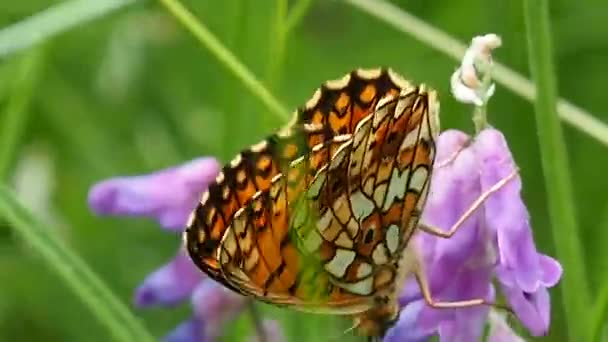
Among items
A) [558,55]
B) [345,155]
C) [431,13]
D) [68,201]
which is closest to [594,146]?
[558,55]

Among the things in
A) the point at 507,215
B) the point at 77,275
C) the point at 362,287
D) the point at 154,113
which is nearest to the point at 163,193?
the point at 77,275

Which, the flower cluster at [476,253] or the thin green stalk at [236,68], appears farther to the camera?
the thin green stalk at [236,68]

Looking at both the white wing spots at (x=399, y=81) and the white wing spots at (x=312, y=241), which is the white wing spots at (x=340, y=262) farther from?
the white wing spots at (x=399, y=81)

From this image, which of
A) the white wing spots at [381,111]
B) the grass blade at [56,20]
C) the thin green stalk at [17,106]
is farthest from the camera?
the thin green stalk at [17,106]

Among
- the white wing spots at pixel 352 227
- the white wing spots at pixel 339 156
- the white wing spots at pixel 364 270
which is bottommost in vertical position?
the white wing spots at pixel 364 270

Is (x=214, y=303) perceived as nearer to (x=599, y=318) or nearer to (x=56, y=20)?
(x=56, y=20)

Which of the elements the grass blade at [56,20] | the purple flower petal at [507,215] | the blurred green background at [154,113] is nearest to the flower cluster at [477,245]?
the purple flower petal at [507,215]

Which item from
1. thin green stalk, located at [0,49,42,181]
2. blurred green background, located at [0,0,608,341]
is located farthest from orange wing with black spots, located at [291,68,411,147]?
blurred green background, located at [0,0,608,341]

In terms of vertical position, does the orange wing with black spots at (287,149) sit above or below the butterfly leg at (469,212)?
above
